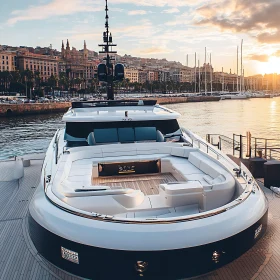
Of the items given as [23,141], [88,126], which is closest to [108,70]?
[88,126]

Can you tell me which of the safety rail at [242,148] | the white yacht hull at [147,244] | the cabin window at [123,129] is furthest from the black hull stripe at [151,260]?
the safety rail at [242,148]

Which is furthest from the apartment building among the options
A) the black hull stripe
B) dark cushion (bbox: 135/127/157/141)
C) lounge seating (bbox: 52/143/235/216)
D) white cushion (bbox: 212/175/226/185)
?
the black hull stripe

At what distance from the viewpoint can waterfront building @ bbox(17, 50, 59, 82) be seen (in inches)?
4683

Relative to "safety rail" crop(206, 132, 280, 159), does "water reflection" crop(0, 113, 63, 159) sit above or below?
below

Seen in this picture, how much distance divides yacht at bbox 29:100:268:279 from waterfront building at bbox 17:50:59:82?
11379 cm

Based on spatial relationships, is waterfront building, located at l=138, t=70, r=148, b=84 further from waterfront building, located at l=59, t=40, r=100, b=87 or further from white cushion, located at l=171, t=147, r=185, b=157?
white cushion, located at l=171, t=147, r=185, b=157

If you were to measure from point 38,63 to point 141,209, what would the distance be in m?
130

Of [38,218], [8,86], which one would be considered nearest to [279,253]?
[38,218]

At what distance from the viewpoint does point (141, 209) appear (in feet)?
15.7

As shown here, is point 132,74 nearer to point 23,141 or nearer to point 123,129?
point 23,141

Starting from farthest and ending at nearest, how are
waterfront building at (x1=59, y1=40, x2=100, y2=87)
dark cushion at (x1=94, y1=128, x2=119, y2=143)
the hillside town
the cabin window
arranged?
waterfront building at (x1=59, y1=40, x2=100, y2=87), the hillside town, the cabin window, dark cushion at (x1=94, y1=128, x2=119, y2=143)

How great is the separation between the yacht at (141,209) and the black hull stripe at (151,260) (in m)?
0.01

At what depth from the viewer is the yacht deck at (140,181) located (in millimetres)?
5985

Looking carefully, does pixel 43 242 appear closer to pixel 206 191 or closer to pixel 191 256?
pixel 191 256
